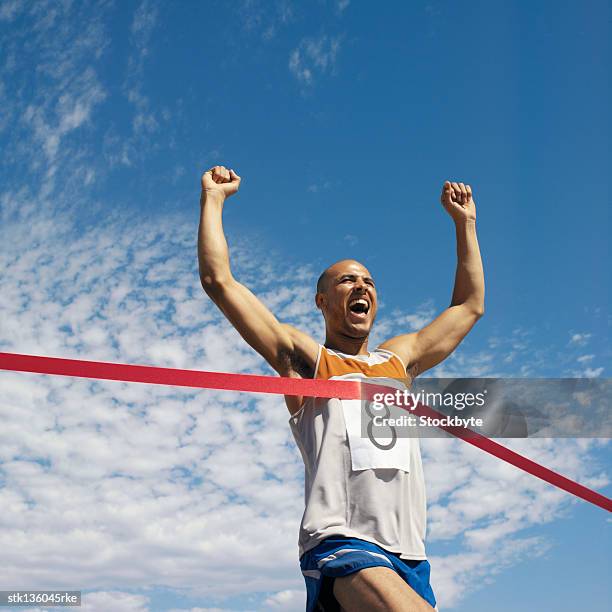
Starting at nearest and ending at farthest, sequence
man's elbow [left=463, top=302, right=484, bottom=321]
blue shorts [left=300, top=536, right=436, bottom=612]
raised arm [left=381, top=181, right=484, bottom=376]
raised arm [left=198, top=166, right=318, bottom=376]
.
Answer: blue shorts [left=300, top=536, right=436, bottom=612]
raised arm [left=198, top=166, right=318, bottom=376]
raised arm [left=381, top=181, right=484, bottom=376]
man's elbow [left=463, top=302, right=484, bottom=321]

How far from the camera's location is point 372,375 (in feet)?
14.9

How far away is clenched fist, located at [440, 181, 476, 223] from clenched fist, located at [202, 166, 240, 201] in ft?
5.63

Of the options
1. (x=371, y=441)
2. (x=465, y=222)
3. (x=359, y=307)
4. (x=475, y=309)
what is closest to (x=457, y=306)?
(x=475, y=309)

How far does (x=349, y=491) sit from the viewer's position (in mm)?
Result: 4027

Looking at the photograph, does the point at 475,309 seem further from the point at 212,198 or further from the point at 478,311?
the point at 212,198

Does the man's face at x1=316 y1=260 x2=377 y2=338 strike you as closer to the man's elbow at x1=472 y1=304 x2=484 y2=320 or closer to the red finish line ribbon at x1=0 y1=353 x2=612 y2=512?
the red finish line ribbon at x1=0 y1=353 x2=612 y2=512

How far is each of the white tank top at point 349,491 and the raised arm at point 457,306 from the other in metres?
0.74

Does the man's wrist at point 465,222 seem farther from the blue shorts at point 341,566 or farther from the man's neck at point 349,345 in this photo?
the blue shorts at point 341,566

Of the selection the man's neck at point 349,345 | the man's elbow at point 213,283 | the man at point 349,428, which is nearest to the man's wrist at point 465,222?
the man at point 349,428

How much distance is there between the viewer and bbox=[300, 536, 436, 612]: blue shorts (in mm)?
3672

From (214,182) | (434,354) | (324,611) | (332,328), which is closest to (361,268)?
(332,328)

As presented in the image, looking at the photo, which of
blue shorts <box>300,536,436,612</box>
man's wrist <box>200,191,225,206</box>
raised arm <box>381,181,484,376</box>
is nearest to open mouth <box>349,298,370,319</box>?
raised arm <box>381,181,484,376</box>

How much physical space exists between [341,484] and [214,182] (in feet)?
7.00

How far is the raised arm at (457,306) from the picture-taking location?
4988 millimetres
